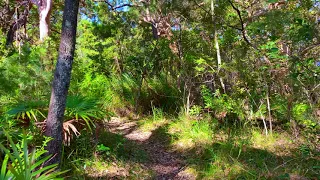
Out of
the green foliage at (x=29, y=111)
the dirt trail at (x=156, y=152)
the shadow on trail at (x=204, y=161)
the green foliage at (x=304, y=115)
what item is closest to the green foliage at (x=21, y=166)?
the green foliage at (x=29, y=111)

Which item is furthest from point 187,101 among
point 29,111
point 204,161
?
point 29,111

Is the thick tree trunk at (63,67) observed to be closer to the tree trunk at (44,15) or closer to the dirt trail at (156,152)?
the dirt trail at (156,152)

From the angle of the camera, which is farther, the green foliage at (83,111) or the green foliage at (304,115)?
the green foliage at (304,115)

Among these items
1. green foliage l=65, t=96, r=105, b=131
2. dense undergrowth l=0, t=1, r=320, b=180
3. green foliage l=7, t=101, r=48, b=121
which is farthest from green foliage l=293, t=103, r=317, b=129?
green foliage l=7, t=101, r=48, b=121

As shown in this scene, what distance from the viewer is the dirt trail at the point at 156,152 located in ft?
14.8

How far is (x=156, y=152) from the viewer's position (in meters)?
5.41

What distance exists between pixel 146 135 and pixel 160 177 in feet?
6.13

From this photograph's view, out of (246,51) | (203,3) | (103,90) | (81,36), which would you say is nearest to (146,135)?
(103,90)

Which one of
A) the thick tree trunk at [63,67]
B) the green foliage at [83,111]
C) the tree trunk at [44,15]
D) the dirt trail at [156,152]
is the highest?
the tree trunk at [44,15]

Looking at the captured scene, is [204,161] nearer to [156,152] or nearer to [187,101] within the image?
[156,152]

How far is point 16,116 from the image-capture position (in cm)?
407

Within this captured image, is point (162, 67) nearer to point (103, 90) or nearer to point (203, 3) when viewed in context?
point (103, 90)

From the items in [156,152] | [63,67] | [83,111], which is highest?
[63,67]

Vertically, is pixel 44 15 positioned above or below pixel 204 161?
above
